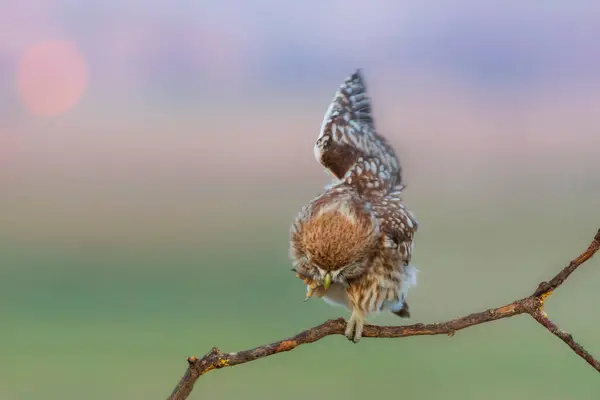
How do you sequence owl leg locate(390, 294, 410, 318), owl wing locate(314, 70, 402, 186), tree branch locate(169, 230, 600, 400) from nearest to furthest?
tree branch locate(169, 230, 600, 400) → owl leg locate(390, 294, 410, 318) → owl wing locate(314, 70, 402, 186)

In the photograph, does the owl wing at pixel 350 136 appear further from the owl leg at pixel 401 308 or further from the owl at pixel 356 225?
the owl leg at pixel 401 308

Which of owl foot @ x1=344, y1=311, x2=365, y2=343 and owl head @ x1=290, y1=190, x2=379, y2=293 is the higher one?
owl head @ x1=290, y1=190, x2=379, y2=293

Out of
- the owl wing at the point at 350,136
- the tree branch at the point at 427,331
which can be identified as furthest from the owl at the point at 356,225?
the tree branch at the point at 427,331

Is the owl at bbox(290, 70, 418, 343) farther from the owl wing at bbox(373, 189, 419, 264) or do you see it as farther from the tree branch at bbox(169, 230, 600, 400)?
the tree branch at bbox(169, 230, 600, 400)

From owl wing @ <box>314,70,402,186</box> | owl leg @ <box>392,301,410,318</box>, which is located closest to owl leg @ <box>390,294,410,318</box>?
owl leg @ <box>392,301,410,318</box>

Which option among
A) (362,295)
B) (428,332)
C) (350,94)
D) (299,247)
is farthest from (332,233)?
(350,94)

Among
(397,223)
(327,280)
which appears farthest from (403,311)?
(327,280)

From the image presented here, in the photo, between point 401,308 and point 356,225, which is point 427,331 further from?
point 401,308
